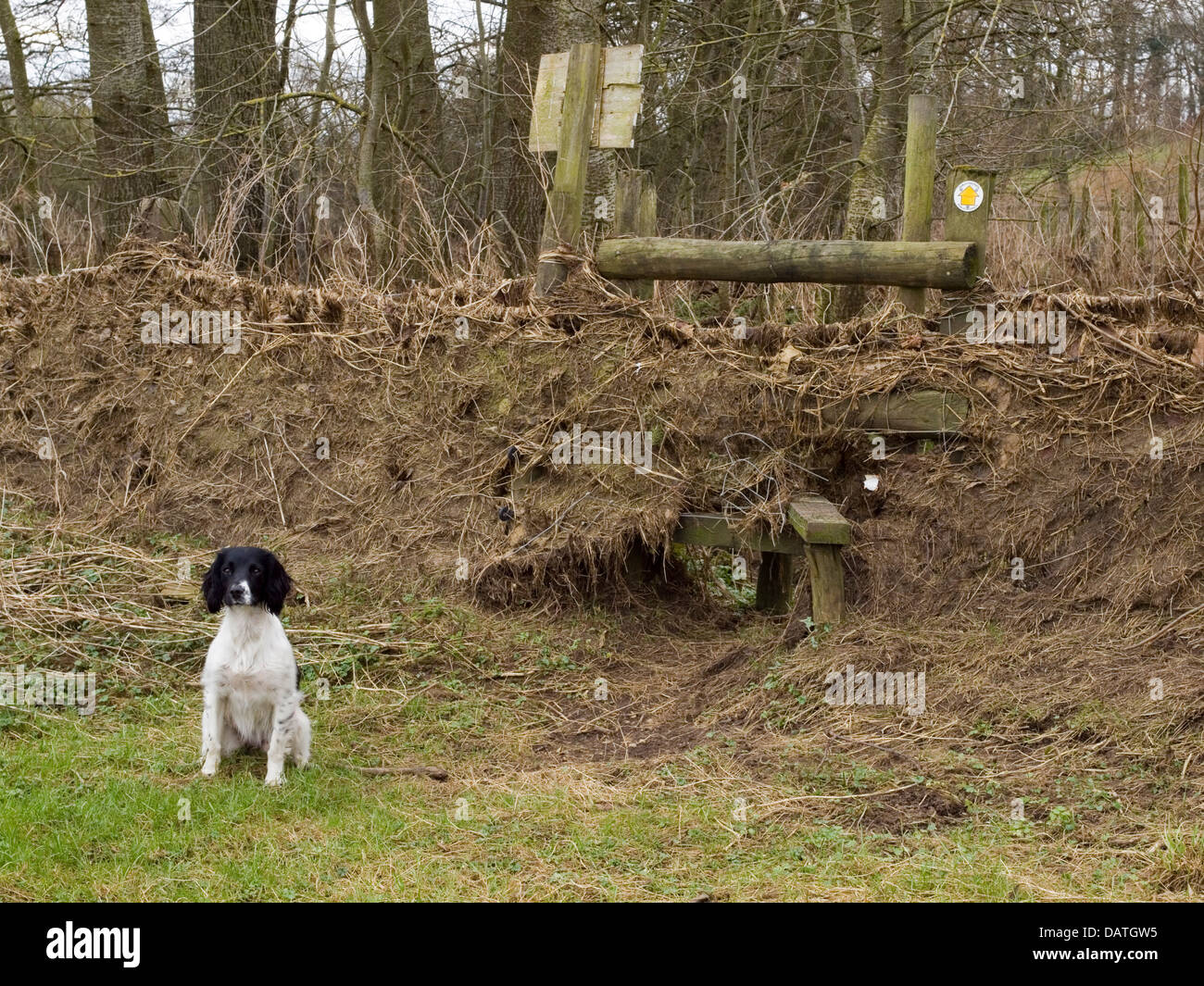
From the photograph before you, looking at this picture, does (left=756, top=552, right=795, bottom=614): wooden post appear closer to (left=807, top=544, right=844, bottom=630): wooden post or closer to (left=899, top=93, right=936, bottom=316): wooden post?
(left=807, top=544, right=844, bottom=630): wooden post

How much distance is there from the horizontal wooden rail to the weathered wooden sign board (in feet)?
3.96

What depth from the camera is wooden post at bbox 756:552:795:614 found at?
29.9 ft

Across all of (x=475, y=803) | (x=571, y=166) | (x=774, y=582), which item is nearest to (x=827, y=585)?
(x=774, y=582)

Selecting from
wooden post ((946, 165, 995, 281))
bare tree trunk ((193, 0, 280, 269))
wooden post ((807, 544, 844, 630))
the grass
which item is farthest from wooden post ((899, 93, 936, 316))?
bare tree trunk ((193, 0, 280, 269))

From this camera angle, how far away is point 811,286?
954cm

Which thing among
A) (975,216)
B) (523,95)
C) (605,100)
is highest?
(523,95)

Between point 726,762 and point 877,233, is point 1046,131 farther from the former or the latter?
point 726,762

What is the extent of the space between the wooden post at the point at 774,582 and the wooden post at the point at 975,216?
250 cm

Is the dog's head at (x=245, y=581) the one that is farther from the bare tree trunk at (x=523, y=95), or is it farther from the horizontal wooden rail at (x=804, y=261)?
the bare tree trunk at (x=523, y=95)

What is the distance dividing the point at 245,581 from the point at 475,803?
5.11 feet

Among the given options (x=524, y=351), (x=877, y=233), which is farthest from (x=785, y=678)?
(x=877, y=233)

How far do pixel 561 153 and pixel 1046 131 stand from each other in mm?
7856

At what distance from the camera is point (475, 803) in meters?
5.77

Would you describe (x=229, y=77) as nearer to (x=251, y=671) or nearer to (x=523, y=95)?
(x=523, y=95)
